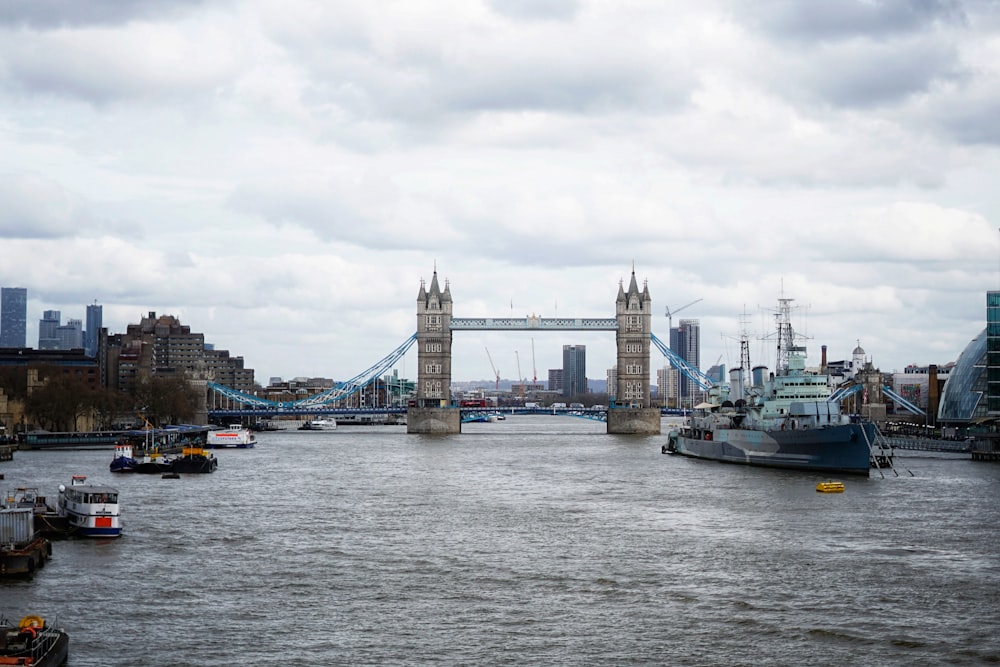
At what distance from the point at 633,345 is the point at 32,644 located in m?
153

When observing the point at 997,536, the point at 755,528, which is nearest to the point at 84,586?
the point at 755,528

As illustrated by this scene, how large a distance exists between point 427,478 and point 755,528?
34.1m

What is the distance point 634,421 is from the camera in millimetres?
170625

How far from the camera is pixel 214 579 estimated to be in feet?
139

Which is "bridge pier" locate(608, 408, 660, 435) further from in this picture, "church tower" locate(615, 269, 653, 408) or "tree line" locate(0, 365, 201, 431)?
"tree line" locate(0, 365, 201, 431)

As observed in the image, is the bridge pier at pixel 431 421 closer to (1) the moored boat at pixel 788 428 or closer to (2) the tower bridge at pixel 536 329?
(2) the tower bridge at pixel 536 329

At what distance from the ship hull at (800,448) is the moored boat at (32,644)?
6170 centimetres

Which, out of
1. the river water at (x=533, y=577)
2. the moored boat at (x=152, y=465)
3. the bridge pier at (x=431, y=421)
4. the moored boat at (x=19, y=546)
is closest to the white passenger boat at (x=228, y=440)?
the bridge pier at (x=431, y=421)

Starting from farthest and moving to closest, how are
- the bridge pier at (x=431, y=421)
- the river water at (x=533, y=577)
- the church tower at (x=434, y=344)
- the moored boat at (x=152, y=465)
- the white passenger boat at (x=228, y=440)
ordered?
the church tower at (x=434, y=344), the bridge pier at (x=431, y=421), the white passenger boat at (x=228, y=440), the moored boat at (x=152, y=465), the river water at (x=533, y=577)

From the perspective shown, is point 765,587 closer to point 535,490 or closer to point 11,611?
point 11,611

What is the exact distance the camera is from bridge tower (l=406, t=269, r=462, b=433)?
168 metres

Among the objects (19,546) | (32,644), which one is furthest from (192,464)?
(32,644)

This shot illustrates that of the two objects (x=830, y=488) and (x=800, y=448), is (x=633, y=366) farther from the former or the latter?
(x=830, y=488)

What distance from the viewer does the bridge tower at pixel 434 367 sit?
168 metres
